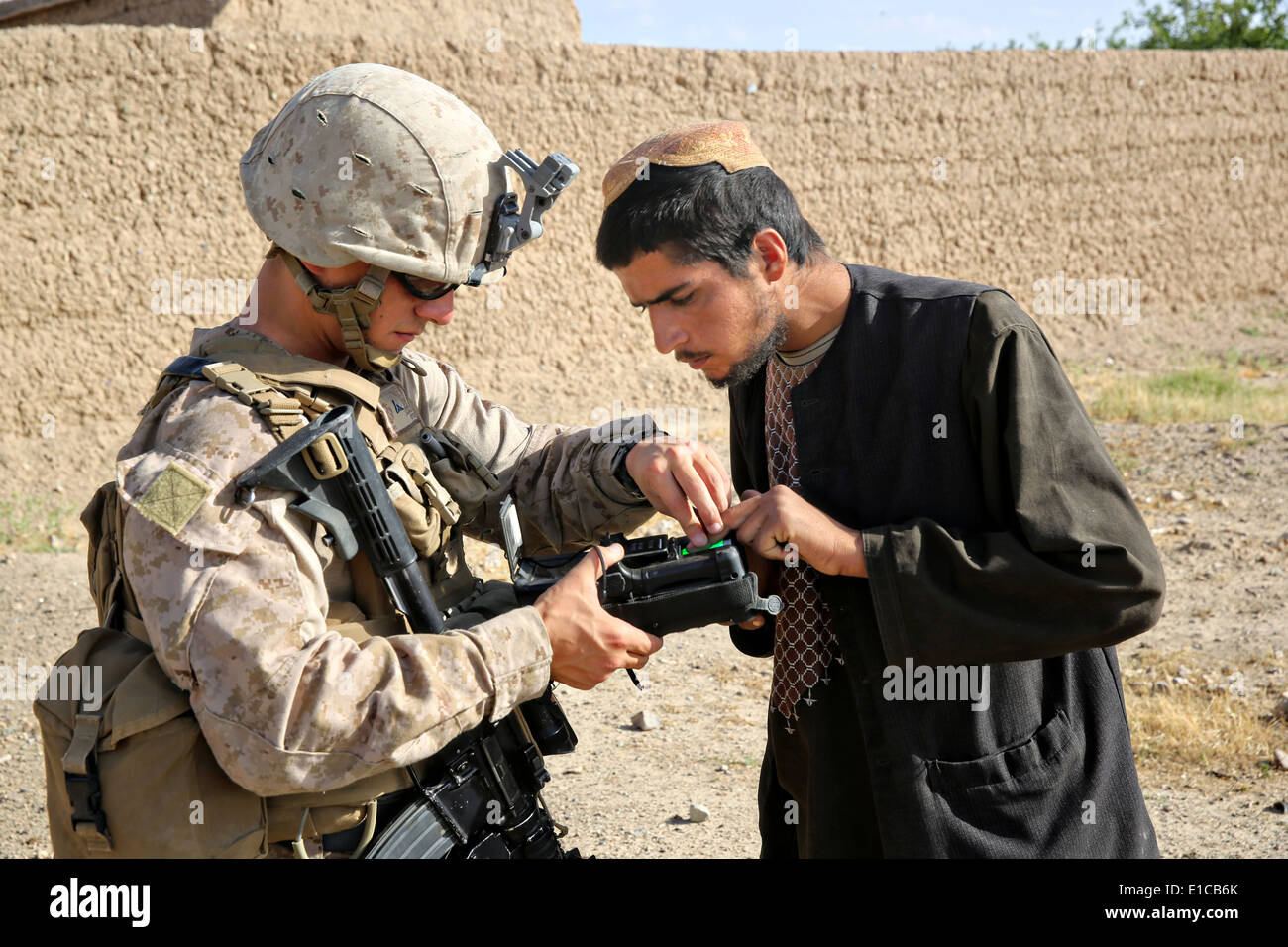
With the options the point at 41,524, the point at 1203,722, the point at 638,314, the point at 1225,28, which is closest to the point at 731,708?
the point at 1203,722

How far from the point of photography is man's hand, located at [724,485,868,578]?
82.0 inches

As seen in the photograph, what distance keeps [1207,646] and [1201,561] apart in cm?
121

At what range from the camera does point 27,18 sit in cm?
1073

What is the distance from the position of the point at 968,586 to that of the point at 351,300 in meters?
1.24

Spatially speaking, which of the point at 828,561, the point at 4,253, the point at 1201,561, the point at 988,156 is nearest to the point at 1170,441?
the point at 1201,561

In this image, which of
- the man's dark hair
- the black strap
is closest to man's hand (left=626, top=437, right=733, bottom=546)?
the man's dark hair

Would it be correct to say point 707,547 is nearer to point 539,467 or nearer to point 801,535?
point 801,535

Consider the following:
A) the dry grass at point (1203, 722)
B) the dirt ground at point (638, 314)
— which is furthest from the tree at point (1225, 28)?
the dry grass at point (1203, 722)

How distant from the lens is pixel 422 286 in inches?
83.0

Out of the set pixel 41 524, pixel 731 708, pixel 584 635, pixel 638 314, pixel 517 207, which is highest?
pixel 638 314

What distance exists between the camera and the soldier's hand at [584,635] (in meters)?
1.95

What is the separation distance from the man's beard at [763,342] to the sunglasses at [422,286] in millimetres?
603

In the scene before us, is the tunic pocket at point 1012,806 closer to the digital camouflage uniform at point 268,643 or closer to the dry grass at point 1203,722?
the digital camouflage uniform at point 268,643

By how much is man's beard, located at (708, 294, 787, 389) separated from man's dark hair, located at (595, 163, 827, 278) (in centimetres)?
9
